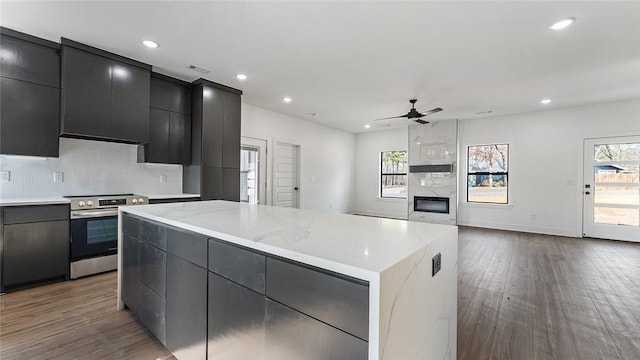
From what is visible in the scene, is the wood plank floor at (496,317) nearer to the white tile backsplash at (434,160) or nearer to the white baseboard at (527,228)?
the white baseboard at (527,228)

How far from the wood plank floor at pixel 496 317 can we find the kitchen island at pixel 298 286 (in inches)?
20.2

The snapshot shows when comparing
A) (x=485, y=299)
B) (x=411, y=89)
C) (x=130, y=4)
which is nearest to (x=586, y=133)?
(x=411, y=89)

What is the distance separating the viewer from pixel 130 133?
346 centimetres

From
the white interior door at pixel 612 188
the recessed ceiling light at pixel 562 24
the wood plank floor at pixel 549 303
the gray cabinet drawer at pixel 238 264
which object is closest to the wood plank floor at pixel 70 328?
the gray cabinet drawer at pixel 238 264

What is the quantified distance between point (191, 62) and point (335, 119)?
3.86 m

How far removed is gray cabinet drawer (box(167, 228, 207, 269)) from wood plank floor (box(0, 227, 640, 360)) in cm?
78

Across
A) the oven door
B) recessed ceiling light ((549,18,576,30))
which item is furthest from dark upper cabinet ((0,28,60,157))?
recessed ceiling light ((549,18,576,30))

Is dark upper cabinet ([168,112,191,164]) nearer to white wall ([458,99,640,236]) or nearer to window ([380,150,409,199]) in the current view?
window ([380,150,409,199])

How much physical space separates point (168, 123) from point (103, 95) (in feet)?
3.04

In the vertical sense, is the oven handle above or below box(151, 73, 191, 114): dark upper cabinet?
below

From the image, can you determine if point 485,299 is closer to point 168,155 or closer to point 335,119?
point 168,155

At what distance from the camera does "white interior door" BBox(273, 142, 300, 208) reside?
6.21 metres

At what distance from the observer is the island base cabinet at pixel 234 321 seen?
118 centimetres

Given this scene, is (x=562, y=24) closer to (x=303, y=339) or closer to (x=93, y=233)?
(x=303, y=339)
